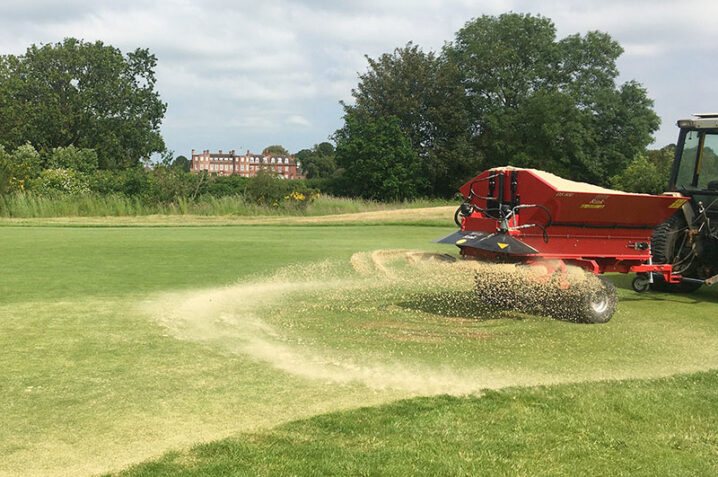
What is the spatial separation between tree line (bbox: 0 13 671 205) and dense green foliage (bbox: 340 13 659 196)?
108 mm

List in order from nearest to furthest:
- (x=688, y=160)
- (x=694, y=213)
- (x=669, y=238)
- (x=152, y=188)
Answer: (x=669, y=238) → (x=694, y=213) → (x=688, y=160) → (x=152, y=188)

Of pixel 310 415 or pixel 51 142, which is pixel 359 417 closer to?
pixel 310 415

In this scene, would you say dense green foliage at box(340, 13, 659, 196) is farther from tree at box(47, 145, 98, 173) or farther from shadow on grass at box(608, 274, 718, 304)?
shadow on grass at box(608, 274, 718, 304)

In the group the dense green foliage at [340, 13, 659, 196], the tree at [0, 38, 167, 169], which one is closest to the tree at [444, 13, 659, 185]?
the dense green foliage at [340, 13, 659, 196]

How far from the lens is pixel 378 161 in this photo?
4581cm

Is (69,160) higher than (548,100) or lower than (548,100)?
lower

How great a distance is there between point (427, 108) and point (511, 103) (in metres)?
8.90

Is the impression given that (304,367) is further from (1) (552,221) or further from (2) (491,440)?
(1) (552,221)

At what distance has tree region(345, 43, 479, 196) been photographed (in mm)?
51844

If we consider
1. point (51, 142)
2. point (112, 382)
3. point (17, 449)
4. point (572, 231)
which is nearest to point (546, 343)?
point (572, 231)

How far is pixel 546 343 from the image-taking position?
21.0ft

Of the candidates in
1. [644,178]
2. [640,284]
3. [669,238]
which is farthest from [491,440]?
[644,178]

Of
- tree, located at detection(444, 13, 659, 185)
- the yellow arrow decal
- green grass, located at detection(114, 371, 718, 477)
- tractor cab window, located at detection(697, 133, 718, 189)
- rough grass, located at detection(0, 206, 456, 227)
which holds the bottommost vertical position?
rough grass, located at detection(0, 206, 456, 227)

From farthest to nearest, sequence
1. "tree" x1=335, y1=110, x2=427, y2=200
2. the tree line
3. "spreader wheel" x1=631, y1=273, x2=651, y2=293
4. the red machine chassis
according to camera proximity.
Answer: the tree line, "tree" x1=335, y1=110, x2=427, y2=200, "spreader wheel" x1=631, y1=273, x2=651, y2=293, the red machine chassis
